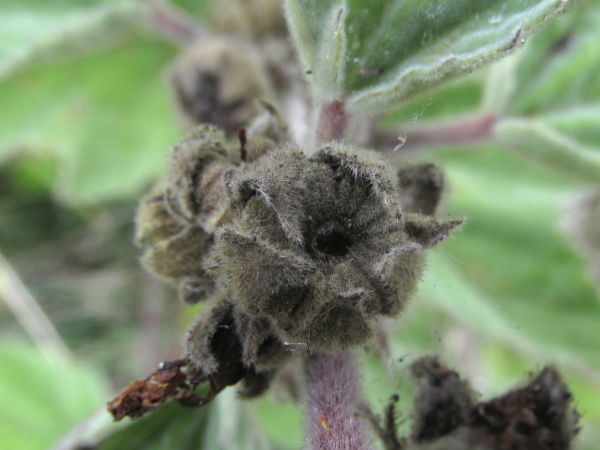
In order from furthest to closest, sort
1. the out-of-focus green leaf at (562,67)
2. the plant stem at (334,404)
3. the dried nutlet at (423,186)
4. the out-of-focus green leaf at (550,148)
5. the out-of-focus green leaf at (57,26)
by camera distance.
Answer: the out-of-focus green leaf at (57,26), the out-of-focus green leaf at (562,67), the out-of-focus green leaf at (550,148), the dried nutlet at (423,186), the plant stem at (334,404)

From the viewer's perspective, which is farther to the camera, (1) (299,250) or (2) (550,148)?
(2) (550,148)

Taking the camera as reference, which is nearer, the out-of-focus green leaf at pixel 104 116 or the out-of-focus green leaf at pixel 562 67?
the out-of-focus green leaf at pixel 562 67

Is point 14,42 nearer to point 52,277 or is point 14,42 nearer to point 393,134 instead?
point 393,134

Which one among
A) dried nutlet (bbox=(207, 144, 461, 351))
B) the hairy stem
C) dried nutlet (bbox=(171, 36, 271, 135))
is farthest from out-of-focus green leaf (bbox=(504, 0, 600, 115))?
the hairy stem

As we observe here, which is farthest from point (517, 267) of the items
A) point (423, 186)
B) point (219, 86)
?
point (423, 186)

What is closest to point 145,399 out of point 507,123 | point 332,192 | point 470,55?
point 332,192

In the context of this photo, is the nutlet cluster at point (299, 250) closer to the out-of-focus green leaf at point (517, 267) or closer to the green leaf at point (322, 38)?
the green leaf at point (322, 38)

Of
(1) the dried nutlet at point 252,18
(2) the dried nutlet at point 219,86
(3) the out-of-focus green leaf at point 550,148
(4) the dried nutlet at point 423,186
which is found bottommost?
(3) the out-of-focus green leaf at point 550,148

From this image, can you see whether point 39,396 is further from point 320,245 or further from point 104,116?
point 320,245

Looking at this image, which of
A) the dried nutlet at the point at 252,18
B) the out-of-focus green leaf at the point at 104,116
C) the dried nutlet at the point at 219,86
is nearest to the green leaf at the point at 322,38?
the dried nutlet at the point at 219,86
